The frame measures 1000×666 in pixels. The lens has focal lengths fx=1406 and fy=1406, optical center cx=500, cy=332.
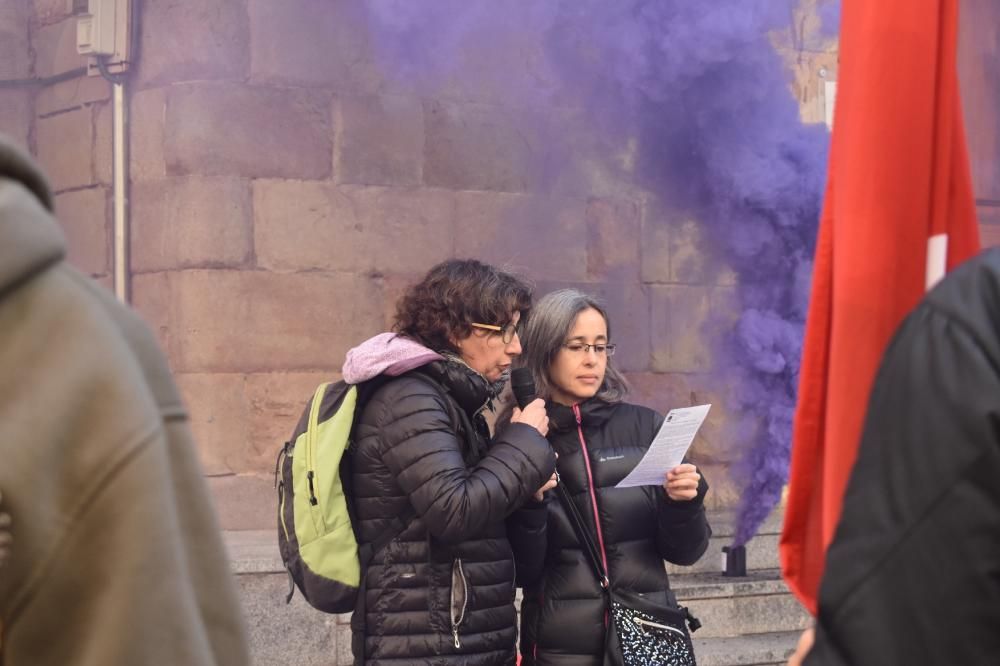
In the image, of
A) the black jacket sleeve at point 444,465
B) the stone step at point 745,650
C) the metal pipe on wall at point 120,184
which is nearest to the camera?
the black jacket sleeve at point 444,465

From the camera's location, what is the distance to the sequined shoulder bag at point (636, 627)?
403 centimetres

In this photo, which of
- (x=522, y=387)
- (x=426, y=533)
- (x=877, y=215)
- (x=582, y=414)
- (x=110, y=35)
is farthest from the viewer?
(x=110, y=35)

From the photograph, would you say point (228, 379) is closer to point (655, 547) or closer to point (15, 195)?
point (655, 547)

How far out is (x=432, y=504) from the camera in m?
3.63

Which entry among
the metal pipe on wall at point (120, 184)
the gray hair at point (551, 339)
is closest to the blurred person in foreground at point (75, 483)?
the gray hair at point (551, 339)

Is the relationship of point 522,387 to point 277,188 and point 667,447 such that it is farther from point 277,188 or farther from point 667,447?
point 277,188

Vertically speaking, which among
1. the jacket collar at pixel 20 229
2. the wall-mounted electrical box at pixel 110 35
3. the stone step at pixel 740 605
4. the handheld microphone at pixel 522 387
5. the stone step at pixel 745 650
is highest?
the wall-mounted electrical box at pixel 110 35

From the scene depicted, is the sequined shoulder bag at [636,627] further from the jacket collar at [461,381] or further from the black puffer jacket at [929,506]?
the black puffer jacket at [929,506]

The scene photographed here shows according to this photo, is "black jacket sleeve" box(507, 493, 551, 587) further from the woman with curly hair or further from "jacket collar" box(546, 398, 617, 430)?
"jacket collar" box(546, 398, 617, 430)

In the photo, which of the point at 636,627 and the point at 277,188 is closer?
the point at 636,627

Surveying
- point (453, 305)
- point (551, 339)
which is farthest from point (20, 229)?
→ point (551, 339)

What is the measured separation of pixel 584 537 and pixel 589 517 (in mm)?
69

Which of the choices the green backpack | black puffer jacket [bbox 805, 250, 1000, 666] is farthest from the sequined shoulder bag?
black puffer jacket [bbox 805, 250, 1000, 666]

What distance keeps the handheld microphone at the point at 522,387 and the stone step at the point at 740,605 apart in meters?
3.29
